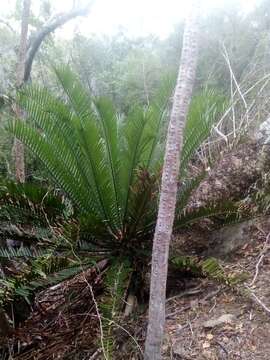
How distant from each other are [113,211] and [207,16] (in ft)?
17.8

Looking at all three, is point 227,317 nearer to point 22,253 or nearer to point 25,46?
point 22,253

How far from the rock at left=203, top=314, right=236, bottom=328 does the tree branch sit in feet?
20.0

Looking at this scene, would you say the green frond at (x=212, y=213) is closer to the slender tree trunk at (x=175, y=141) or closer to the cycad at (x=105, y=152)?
the cycad at (x=105, y=152)

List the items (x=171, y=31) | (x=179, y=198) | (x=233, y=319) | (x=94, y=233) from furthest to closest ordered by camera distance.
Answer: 1. (x=171, y=31)
2. (x=179, y=198)
3. (x=94, y=233)
4. (x=233, y=319)

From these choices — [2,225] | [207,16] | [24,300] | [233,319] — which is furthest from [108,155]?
[207,16]

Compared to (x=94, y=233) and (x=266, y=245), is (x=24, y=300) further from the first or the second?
(x=266, y=245)

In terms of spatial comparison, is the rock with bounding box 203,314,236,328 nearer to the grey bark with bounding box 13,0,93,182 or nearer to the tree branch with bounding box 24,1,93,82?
the grey bark with bounding box 13,0,93,182

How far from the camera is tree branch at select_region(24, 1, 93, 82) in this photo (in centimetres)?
801

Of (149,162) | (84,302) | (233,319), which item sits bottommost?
(84,302)

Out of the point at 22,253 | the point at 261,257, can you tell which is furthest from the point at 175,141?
the point at 22,253

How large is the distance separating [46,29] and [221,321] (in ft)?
21.9

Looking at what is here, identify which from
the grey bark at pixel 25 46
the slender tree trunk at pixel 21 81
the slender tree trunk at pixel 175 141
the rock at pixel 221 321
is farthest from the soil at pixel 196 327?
the grey bark at pixel 25 46

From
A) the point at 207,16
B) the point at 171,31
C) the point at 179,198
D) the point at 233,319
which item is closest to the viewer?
the point at 233,319

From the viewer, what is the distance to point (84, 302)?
3203 mm
